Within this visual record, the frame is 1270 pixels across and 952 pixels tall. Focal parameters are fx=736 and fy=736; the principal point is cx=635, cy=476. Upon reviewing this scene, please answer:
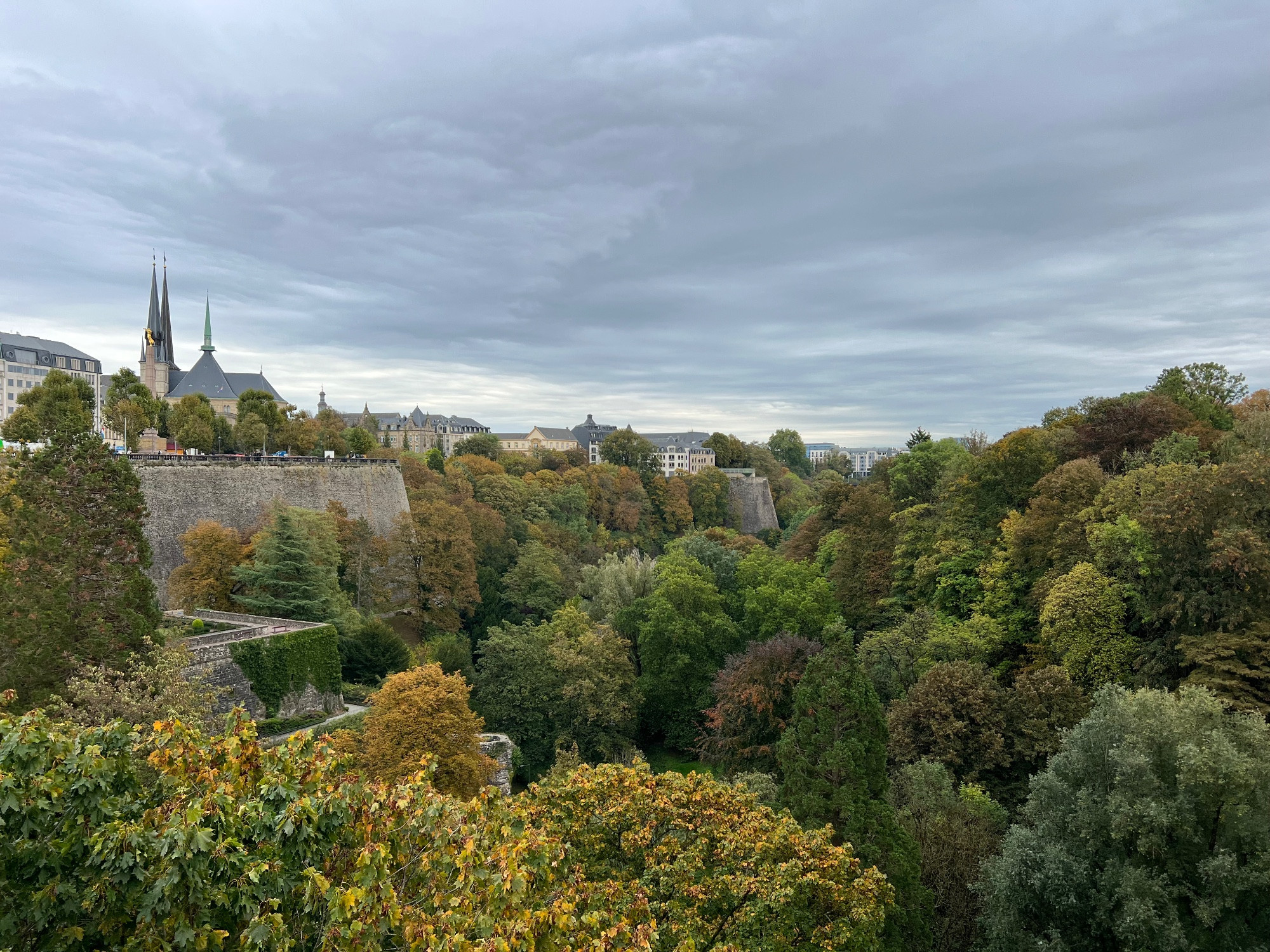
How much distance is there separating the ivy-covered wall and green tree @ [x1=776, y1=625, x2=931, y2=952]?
48.7 feet

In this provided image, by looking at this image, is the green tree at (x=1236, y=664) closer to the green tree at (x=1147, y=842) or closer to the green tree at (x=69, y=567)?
the green tree at (x=1147, y=842)

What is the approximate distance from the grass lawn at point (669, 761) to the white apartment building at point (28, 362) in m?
70.8

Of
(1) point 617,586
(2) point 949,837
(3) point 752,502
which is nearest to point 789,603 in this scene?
(1) point 617,586

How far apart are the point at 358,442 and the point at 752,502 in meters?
44.7

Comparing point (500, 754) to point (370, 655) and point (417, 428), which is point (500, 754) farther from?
point (417, 428)

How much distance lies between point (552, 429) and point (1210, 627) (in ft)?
351

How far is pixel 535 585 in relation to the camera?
1524 inches

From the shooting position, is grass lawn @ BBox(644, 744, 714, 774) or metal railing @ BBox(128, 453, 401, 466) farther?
metal railing @ BBox(128, 453, 401, 466)

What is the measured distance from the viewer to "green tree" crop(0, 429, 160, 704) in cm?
1378

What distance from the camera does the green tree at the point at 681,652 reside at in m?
26.6

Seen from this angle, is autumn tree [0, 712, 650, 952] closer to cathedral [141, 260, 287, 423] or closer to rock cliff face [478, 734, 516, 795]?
rock cliff face [478, 734, 516, 795]

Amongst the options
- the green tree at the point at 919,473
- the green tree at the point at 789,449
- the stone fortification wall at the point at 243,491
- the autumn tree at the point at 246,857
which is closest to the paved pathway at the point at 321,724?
the stone fortification wall at the point at 243,491

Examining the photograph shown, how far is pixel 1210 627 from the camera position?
16156 millimetres

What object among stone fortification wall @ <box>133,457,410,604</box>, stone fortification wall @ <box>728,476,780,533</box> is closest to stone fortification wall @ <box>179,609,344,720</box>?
stone fortification wall @ <box>133,457,410,604</box>
